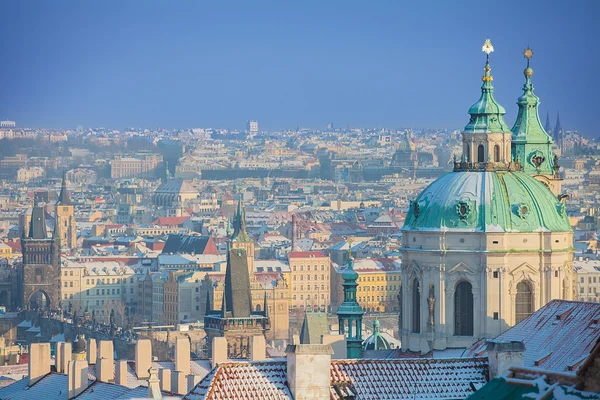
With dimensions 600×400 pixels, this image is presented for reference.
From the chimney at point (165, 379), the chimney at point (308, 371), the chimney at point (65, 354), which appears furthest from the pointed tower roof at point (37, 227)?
the chimney at point (308, 371)

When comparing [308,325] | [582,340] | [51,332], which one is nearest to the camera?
[582,340]

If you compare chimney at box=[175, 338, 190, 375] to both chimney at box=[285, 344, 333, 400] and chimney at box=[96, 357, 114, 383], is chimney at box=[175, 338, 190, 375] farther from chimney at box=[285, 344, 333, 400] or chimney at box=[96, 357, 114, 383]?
chimney at box=[285, 344, 333, 400]

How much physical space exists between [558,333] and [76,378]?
25.1 ft

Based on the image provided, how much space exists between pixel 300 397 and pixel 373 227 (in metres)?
158

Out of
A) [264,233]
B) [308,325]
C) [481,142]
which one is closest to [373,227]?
[264,233]

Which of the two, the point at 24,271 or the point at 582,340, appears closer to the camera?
the point at 582,340

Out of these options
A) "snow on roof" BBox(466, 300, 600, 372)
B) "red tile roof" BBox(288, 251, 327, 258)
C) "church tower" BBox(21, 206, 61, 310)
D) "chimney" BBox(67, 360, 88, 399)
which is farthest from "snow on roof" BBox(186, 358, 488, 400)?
"red tile roof" BBox(288, 251, 327, 258)

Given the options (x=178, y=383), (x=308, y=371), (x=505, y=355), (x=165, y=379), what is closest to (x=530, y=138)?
(x=165, y=379)

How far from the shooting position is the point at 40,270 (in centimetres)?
13500

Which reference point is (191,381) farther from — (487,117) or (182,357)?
(487,117)

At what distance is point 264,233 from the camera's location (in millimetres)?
175375

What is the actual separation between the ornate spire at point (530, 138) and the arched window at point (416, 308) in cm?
970

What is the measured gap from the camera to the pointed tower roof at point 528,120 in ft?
173

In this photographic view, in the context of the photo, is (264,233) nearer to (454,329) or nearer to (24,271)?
(24,271)
